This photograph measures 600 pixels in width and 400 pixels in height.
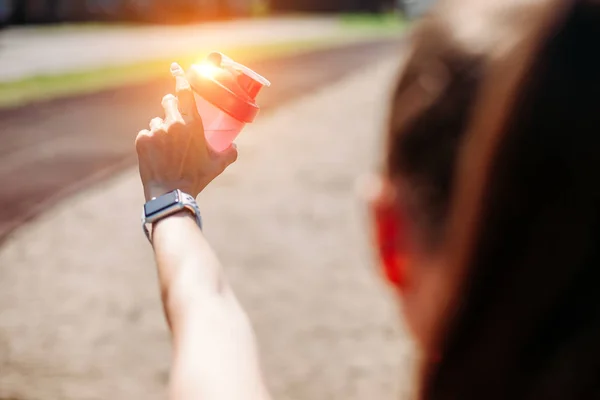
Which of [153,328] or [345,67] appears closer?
[153,328]

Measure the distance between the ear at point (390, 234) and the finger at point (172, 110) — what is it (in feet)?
1.64

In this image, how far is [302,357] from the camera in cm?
286

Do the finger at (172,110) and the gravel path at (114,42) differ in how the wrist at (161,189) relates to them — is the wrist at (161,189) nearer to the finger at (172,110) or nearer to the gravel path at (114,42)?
the finger at (172,110)

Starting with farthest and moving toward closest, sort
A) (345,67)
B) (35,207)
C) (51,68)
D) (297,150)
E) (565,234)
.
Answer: (345,67), (51,68), (297,150), (35,207), (565,234)

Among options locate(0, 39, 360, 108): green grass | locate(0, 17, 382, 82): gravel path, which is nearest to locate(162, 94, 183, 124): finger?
locate(0, 39, 360, 108): green grass

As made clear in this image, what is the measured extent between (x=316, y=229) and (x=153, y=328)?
1.32 meters

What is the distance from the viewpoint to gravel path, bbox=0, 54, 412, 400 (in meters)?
2.72

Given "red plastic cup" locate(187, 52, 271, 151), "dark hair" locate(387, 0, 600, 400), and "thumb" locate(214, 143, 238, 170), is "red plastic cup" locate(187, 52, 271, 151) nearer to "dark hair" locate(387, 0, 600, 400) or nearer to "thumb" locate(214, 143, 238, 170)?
"thumb" locate(214, 143, 238, 170)

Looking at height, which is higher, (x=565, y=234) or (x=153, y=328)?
(x=153, y=328)

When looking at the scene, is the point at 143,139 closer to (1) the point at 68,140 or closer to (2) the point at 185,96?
(2) the point at 185,96

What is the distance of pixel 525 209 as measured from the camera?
1.70ft

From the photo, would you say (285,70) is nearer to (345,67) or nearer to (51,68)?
(345,67)

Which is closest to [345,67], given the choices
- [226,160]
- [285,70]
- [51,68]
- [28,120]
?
[285,70]

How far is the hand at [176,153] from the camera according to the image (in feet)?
3.60
